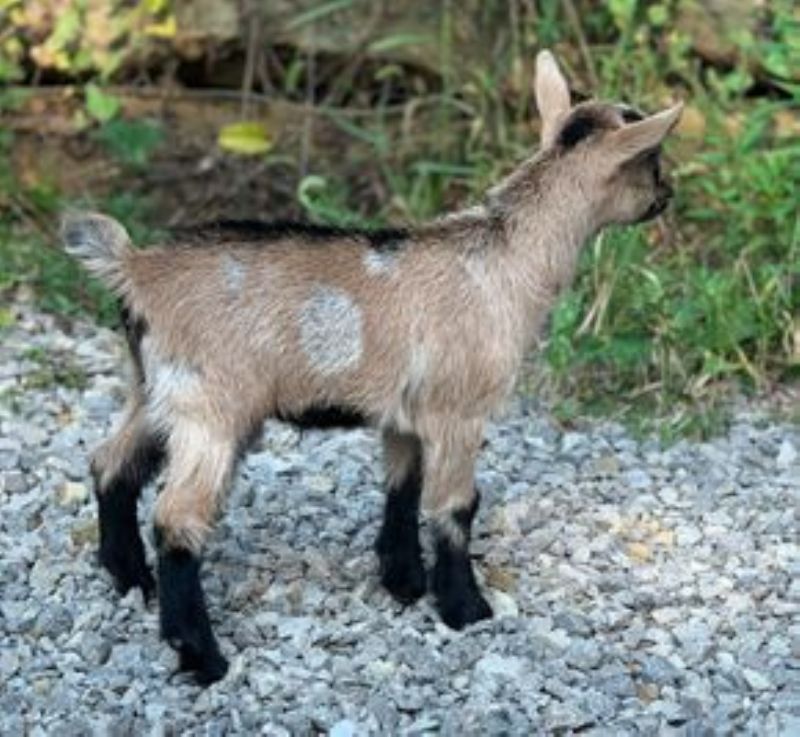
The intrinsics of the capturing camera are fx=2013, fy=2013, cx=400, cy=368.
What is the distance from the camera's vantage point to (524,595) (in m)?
5.24

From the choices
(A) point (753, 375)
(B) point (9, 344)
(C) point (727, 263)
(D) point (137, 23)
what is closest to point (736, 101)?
(C) point (727, 263)

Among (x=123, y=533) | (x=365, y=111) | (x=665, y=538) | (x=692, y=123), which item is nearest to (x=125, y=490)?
(x=123, y=533)

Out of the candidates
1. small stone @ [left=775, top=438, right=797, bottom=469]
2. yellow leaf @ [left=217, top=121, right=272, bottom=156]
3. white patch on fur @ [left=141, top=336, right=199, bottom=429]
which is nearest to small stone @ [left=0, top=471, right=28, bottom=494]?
white patch on fur @ [left=141, top=336, right=199, bottom=429]

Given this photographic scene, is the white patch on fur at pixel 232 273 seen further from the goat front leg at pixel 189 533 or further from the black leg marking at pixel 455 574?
the black leg marking at pixel 455 574

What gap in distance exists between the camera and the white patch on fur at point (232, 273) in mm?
4793

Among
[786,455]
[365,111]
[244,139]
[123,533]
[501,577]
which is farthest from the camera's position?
[365,111]

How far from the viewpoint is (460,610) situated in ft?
16.6

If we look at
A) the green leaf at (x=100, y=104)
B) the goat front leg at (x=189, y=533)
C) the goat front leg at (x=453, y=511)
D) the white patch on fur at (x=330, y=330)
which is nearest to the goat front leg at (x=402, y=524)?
the goat front leg at (x=453, y=511)

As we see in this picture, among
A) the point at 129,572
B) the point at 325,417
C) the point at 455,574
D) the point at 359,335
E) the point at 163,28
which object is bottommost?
the point at 129,572

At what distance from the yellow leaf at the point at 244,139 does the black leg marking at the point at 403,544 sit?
3.08 m

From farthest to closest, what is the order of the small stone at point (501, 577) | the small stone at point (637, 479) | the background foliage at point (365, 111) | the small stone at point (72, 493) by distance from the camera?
the background foliage at point (365, 111) → the small stone at point (637, 479) → the small stone at point (72, 493) → the small stone at point (501, 577)

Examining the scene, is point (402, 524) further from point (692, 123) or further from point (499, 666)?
point (692, 123)

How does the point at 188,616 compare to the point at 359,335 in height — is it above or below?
below

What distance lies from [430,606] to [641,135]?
1306 mm
